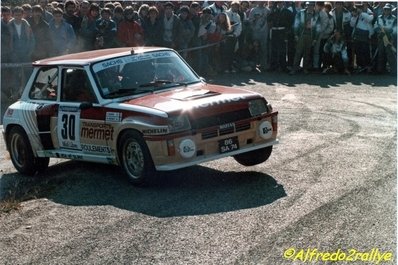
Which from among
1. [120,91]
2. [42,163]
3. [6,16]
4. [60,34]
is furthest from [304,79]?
[120,91]

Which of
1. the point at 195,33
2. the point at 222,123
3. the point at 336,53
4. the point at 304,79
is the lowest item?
the point at 304,79

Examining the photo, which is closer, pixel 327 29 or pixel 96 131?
pixel 96 131

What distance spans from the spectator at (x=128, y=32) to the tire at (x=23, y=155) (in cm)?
649

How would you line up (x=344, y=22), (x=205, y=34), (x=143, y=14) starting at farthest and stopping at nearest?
(x=344, y=22) → (x=205, y=34) → (x=143, y=14)

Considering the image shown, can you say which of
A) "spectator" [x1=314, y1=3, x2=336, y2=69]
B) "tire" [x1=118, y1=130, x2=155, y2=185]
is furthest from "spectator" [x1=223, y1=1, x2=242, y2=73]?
"tire" [x1=118, y1=130, x2=155, y2=185]

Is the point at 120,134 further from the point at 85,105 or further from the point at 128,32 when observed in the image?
the point at 128,32

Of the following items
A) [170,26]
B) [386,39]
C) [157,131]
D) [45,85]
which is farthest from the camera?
[386,39]

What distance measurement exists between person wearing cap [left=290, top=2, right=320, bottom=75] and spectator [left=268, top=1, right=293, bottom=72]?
1.12 feet

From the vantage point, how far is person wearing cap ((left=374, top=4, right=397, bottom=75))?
2014 cm

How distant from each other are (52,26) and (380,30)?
9.04m

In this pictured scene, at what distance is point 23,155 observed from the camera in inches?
414

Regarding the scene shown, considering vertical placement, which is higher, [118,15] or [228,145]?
[118,15]

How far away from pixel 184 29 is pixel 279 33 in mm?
3183

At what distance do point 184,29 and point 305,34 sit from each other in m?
3.49
